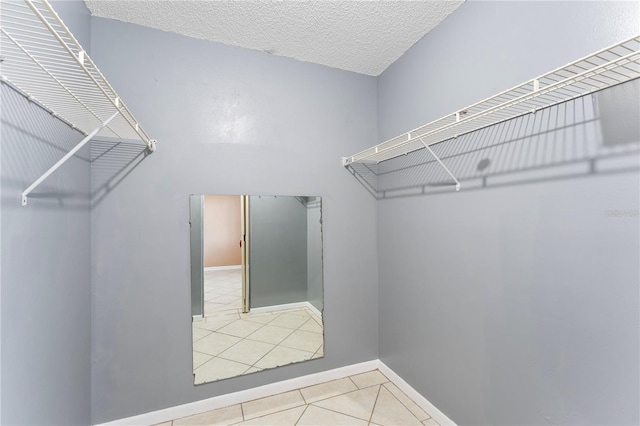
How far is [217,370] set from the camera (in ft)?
5.64

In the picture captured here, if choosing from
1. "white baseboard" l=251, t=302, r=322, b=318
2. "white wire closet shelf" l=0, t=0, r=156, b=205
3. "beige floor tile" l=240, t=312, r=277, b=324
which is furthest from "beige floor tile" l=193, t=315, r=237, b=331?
"white wire closet shelf" l=0, t=0, r=156, b=205

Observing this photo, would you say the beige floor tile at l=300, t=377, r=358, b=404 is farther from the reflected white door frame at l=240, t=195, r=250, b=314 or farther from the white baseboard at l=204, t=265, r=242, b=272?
the white baseboard at l=204, t=265, r=242, b=272

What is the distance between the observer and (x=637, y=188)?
2.81 ft

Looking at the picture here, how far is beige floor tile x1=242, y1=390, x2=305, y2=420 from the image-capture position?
1.64 m

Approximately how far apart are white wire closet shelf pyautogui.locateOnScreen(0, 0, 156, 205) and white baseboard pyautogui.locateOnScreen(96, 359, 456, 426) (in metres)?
1.35

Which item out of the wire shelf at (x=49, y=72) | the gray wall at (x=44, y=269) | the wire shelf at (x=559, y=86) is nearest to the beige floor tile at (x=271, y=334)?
the gray wall at (x=44, y=269)

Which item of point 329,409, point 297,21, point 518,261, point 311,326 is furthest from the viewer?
point 311,326

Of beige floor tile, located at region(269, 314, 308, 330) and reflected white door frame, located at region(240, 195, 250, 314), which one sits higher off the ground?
reflected white door frame, located at region(240, 195, 250, 314)

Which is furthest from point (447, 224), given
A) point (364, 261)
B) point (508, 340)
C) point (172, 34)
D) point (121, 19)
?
point (121, 19)

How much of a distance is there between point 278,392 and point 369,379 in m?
0.65

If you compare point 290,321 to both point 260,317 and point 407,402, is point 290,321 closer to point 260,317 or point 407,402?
point 260,317

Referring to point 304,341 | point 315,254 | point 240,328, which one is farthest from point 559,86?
point 240,328

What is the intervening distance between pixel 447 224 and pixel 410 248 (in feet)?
1.10

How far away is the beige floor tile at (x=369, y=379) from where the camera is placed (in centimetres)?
193
